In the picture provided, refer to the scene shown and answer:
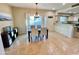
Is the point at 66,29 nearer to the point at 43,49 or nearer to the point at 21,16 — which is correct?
the point at 43,49

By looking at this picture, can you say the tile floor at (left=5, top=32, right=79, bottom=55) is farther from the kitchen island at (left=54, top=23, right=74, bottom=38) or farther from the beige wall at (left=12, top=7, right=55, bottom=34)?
the beige wall at (left=12, top=7, right=55, bottom=34)

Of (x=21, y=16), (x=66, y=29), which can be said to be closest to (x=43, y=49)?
(x=66, y=29)

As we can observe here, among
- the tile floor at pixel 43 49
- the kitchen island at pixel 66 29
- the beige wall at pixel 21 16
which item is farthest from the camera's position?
the beige wall at pixel 21 16

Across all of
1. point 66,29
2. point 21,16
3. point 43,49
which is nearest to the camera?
point 43,49

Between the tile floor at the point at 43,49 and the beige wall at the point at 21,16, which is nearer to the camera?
the tile floor at the point at 43,49

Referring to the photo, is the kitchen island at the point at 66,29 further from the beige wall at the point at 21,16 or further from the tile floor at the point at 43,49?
the tile floor at the point at 43,49

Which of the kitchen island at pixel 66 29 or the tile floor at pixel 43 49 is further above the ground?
the kitchen island at pixel 66 29

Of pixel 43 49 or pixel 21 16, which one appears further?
pixel 21 16

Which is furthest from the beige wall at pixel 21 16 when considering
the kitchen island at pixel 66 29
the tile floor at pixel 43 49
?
the tile floor at pixel 43 49

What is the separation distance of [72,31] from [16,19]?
422 centimetres

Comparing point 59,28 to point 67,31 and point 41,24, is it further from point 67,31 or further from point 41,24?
point 41,24

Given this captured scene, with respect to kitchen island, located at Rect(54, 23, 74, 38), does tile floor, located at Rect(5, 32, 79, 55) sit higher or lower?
lower

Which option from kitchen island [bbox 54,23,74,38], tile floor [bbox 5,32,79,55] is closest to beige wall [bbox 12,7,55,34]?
kitchen island [bbox 54,23,74,38]
